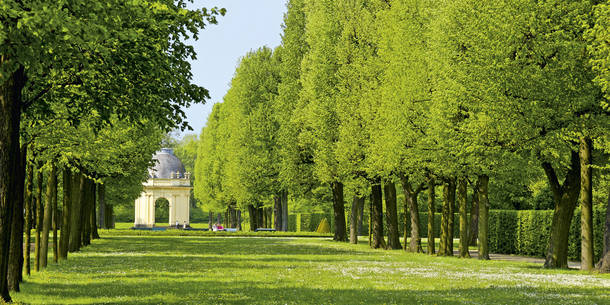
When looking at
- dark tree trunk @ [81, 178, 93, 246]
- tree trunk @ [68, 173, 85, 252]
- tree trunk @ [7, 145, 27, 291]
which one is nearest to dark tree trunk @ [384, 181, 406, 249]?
dark tree trunk @ [81, 178, 93, 246]

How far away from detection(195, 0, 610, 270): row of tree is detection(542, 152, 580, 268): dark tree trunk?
0.13 feet

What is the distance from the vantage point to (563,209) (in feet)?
87.5

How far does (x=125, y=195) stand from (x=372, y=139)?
4190 cm

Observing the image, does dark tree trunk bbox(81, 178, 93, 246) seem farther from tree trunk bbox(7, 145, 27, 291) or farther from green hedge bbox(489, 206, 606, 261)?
green hedge bbox(489, 206, 606, 261)

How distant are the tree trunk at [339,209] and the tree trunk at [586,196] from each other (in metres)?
27.6

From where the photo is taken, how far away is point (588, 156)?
25438mm

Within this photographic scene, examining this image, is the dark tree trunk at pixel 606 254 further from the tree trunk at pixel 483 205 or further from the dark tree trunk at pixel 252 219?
the dark tree trunk at pixel 252 219

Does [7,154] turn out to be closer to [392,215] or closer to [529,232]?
[392,215]

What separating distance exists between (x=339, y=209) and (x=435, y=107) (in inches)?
865

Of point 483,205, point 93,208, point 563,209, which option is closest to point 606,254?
point 563,209

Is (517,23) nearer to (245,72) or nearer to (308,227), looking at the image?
(245,72)

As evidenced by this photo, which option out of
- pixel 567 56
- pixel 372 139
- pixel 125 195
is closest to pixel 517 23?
pixel 567 56

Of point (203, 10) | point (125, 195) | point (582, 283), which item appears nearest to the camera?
point (203, 10)

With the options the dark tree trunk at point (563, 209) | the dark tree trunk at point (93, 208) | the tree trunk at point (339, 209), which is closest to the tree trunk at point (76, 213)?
the dark tree trunk at point (93, 208)
